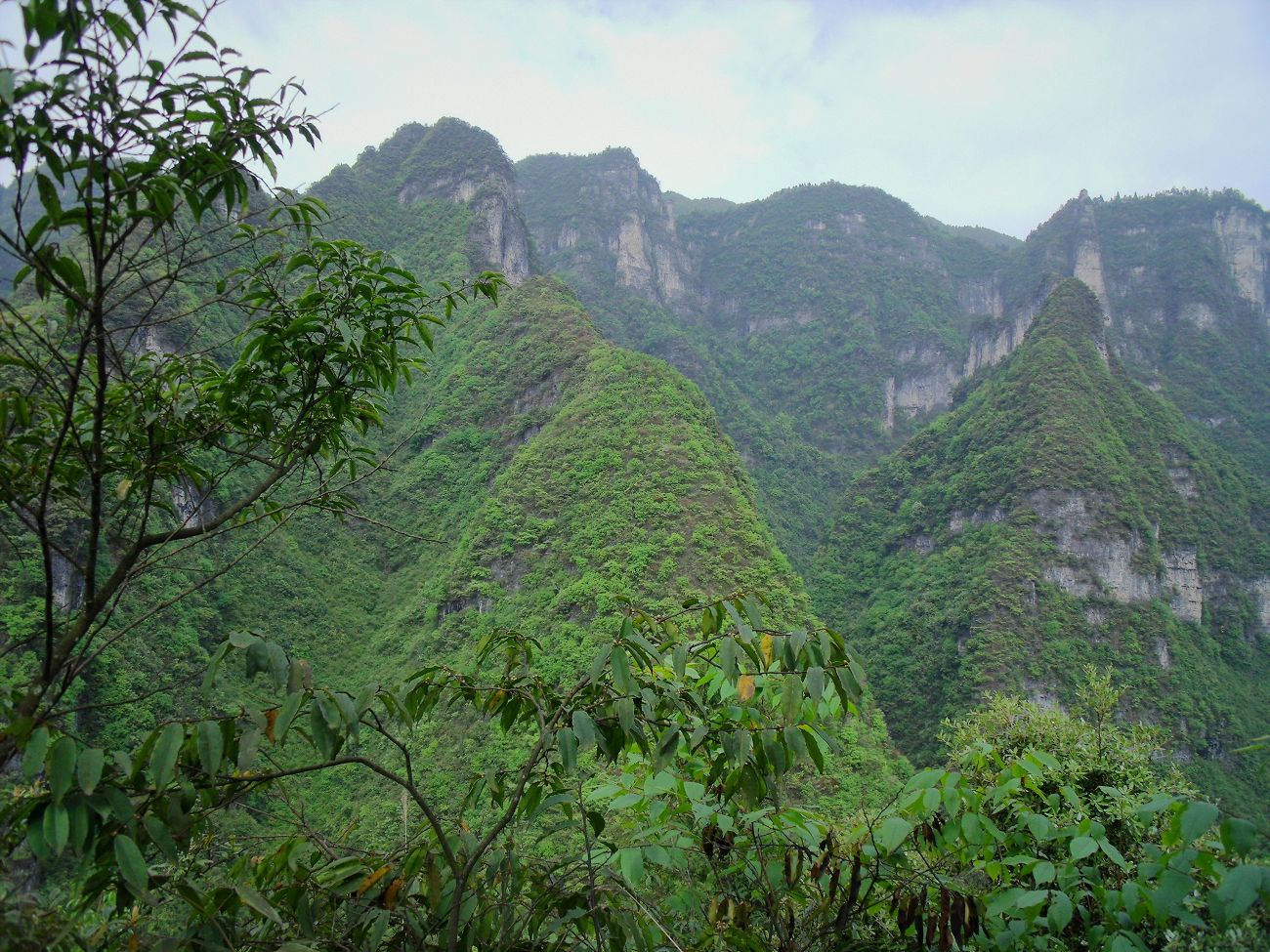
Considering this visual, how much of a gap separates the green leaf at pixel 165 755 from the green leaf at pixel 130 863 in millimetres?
88

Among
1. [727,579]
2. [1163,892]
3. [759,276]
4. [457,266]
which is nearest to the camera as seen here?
[1163,892]

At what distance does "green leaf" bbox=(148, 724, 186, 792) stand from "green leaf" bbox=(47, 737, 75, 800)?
107 millimetres

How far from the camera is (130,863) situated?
117cm

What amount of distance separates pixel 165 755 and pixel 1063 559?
5739 cm

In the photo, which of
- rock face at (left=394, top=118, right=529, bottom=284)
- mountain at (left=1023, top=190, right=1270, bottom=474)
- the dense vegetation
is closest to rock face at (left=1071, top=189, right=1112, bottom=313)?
mountain at (left=1023, top=190, right=1270, bottom=474)

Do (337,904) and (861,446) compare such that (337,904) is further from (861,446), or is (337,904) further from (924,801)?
(861,446)

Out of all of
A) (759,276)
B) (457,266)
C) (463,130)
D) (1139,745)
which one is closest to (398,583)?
(457,266)

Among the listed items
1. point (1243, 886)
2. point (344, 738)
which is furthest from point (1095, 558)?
point (344, 738)

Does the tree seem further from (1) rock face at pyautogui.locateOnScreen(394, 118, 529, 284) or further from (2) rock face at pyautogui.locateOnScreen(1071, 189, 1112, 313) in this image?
(2) rock face at pyautogui.locateOnScreen(1071, 189, 1112, 313)

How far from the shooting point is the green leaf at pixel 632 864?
1691mm

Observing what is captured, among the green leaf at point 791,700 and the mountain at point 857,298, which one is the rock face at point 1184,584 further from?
the green leaf at point 791,700

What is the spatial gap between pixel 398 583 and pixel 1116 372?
62947mm

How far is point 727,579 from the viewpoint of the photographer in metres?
28.3

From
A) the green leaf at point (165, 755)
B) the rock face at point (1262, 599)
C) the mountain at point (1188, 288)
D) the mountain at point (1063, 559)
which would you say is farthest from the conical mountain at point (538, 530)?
the mountain at point (1188, 288)
